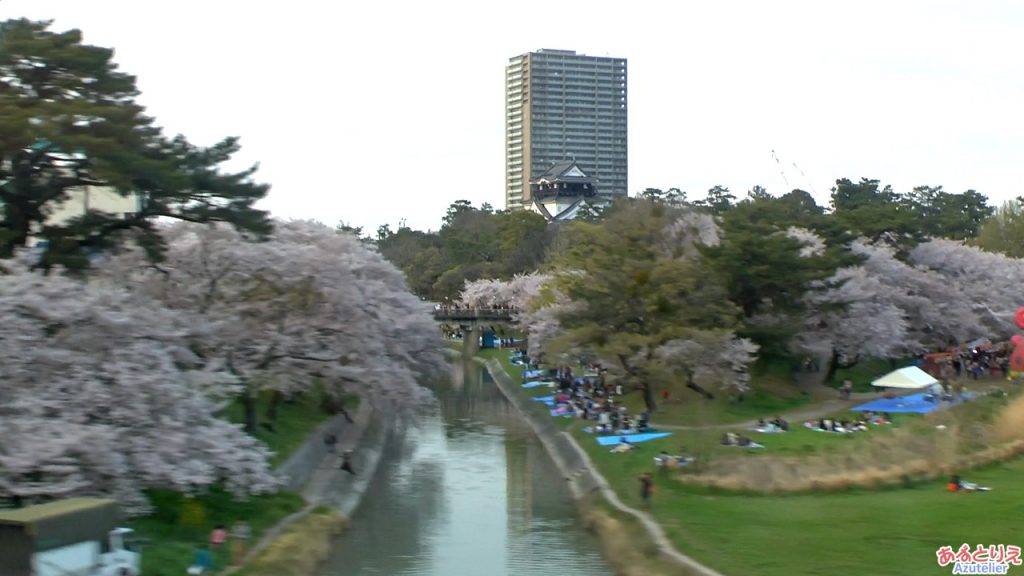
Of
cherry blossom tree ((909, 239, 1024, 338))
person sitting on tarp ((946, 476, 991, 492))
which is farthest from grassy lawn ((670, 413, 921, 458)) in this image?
cherry blossom tree ((909, 239, 1024, 338))

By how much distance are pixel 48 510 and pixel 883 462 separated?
18.7 meters

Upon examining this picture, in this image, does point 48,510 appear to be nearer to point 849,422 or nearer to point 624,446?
point 624,446

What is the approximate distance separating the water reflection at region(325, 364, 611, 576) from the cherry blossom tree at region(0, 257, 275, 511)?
13.2 ft

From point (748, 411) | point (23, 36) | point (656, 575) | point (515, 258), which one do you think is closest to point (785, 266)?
point (748, 411)

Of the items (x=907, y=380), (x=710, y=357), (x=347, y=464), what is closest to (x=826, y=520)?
(x=347, y=464)

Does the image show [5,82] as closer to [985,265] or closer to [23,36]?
[23,36]

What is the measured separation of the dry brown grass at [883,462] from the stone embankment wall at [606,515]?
8.79 feet

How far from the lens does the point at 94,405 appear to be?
19.2 metres

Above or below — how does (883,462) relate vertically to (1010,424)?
below

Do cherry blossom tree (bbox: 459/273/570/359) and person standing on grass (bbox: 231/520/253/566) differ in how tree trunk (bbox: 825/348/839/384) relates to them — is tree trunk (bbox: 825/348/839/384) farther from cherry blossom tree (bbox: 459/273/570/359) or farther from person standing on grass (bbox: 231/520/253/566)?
person standing on grass (bbox: 231/520/253/566)

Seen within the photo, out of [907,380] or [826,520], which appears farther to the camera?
[907,380]

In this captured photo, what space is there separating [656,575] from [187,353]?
1026 centimetres

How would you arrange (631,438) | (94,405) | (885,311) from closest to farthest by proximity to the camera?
(94,405), (631,438), (885,311)

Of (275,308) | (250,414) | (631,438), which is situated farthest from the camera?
(631,438)
